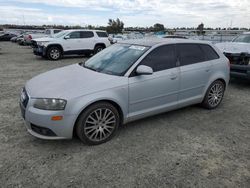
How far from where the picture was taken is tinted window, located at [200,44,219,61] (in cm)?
486

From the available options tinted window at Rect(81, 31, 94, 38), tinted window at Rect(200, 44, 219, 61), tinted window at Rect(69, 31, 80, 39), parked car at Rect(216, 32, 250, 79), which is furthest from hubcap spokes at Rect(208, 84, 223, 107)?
tinted window at Rect(81, 31, 94, 38)

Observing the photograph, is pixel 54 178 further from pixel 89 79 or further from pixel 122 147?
pixel 89 79

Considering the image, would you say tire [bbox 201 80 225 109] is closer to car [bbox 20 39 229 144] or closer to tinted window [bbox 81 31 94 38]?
car [bbox 20 39 229 144]

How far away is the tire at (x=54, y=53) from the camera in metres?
13.0

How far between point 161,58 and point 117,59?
2.61 feet

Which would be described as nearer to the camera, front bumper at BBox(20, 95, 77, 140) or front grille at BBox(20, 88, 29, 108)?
front bumper at BBox(20, 95, 77, 140)

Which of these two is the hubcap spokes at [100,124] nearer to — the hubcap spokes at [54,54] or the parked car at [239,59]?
the parked car at [239,59]

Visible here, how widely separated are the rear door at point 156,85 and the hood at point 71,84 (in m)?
0.31

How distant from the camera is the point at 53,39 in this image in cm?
1311

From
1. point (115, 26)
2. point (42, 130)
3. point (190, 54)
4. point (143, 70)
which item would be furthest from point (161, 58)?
point (115, 26)

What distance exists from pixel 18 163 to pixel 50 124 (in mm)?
649

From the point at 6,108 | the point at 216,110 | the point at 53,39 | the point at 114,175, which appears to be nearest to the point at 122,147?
the point at 114,175

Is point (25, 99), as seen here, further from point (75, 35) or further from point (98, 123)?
point (75, 35)

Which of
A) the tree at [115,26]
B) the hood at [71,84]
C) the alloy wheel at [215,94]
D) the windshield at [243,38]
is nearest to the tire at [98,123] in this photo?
the hood at [71,84]
